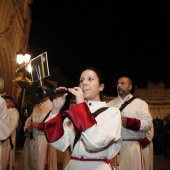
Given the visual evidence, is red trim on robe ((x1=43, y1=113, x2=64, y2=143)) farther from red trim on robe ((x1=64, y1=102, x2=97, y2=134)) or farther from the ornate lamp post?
the ornate lamp post

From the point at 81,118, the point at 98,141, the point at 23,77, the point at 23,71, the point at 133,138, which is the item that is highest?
the point at 23,71

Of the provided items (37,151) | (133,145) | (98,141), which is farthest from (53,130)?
(37,151)

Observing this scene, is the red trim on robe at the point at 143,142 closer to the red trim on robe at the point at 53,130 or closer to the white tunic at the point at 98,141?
the white tunic at the point at 98,141

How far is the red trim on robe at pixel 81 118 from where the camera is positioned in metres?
2.56

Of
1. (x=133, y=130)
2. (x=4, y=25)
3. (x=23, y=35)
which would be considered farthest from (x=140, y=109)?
(x=23, y=35)

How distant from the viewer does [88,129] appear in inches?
101

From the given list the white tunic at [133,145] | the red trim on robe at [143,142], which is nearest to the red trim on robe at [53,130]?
the white tunic at [133,145]

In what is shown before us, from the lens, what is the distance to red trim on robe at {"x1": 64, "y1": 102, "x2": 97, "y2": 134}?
8.41ft

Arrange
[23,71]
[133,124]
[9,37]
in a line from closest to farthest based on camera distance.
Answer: [133,124] → [23,71] → [9,37]

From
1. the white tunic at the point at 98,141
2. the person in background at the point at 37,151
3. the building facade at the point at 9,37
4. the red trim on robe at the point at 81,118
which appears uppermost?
→ the building facade at the point at 9,37

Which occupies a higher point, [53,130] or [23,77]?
[23,77]

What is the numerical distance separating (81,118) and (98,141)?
0.90ft

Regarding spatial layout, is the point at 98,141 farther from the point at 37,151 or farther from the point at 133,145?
the point at 37,151

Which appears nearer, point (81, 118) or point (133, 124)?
point (81, 118)
